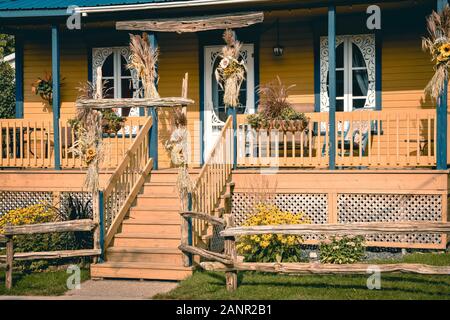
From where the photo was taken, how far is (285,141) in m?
12.0

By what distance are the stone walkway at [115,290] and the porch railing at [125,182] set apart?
3.20 feet

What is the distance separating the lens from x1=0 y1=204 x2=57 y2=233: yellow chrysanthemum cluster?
39.3 feet

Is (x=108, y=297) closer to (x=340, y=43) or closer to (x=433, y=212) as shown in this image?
(x=433, y=212)

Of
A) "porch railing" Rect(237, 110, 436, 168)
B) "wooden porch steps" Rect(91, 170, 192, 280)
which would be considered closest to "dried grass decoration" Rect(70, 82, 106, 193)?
"wooden porch steps" Rect(91, 170, 192, 280)

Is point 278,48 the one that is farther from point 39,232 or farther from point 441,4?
point 39,232

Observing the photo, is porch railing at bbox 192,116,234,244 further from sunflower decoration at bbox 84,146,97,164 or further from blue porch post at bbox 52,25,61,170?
blue porch post at bbox 52,25,61,170

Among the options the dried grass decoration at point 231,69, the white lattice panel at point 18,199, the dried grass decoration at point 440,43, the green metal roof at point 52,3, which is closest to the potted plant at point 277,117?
the dried grass decoration at point 231,69

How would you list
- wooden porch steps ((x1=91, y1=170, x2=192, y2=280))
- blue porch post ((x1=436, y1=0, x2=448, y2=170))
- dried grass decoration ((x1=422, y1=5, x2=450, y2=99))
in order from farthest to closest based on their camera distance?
blue porch post ((x1=436, y1=0, x2=448, y2=170)) → dried grass decoration ((x1=422, y1=5, x2=450, y2=99)) → wooden porch steps ((x1=91, y1=170, x2=192, y2=280))

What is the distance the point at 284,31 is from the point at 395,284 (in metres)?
7.25

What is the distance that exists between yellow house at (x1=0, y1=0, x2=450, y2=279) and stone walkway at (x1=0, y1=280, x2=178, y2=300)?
190 millimetres

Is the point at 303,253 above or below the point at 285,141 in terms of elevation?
below

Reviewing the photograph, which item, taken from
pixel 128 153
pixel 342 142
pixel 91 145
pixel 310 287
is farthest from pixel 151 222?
pixel 342 142
